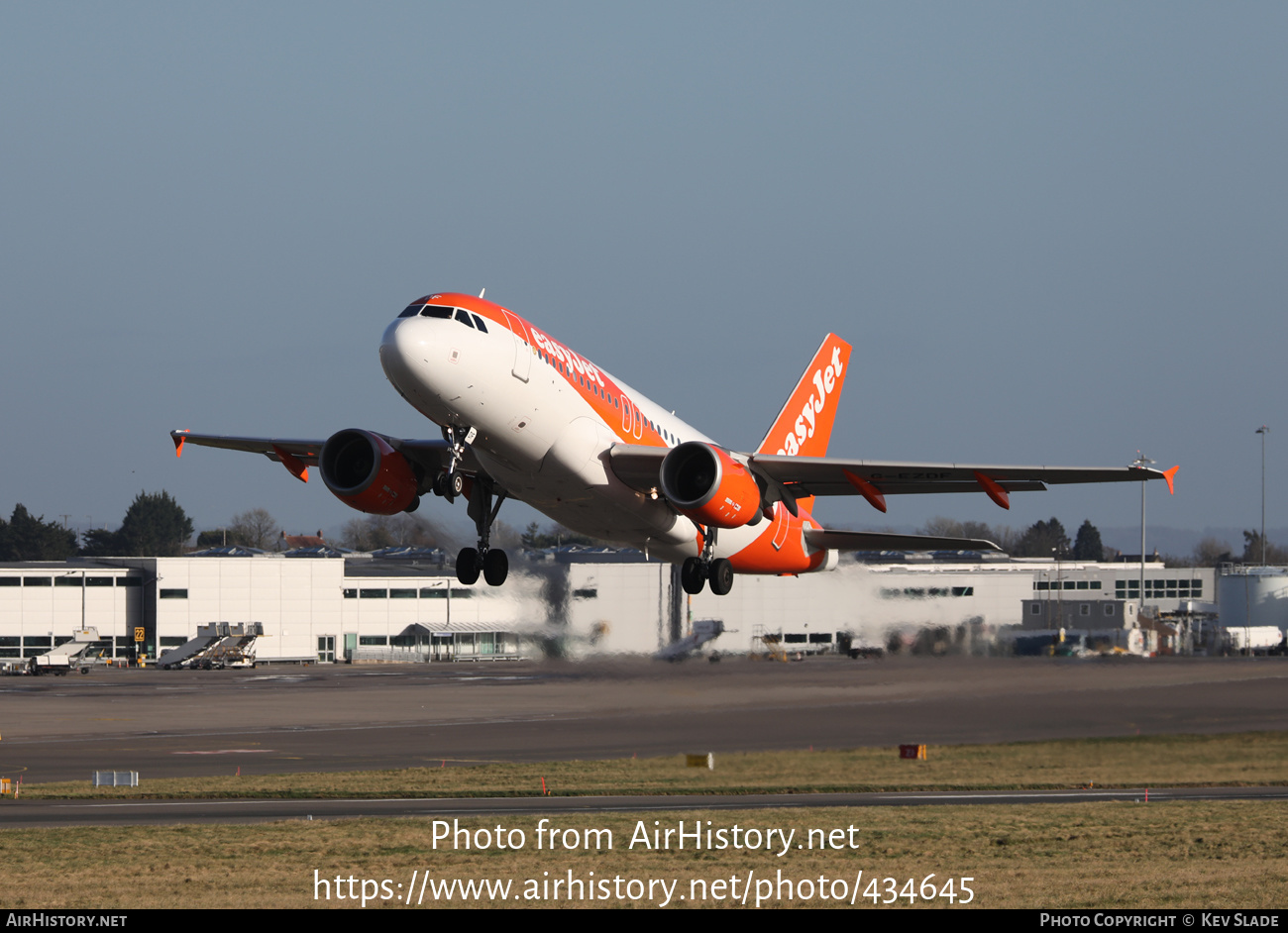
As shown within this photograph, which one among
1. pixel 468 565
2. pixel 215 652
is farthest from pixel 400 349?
pixel 215 652

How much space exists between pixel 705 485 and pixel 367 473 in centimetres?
800

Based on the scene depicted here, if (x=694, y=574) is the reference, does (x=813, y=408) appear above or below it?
above

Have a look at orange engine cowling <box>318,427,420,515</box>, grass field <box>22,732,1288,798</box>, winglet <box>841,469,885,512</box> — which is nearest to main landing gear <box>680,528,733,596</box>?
winglet <box>841,469,885,512</box>

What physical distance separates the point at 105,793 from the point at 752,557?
22.8 meters

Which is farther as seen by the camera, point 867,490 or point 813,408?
point 813,408

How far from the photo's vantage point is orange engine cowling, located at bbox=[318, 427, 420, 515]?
3369 centimetres

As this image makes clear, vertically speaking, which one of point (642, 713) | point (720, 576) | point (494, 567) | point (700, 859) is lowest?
point (642, 713)

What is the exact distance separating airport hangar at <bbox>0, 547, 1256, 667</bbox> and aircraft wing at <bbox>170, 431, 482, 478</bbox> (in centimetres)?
518

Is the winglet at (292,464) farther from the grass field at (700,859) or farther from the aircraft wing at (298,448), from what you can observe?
the grass field at (700,859)

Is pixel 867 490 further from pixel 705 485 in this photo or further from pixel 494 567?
pixel 494 567

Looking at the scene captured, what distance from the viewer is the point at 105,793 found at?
155 feet

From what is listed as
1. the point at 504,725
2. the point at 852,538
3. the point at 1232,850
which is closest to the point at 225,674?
the point at 504,725

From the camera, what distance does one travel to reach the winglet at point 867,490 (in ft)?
120

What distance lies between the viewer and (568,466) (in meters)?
32.1
